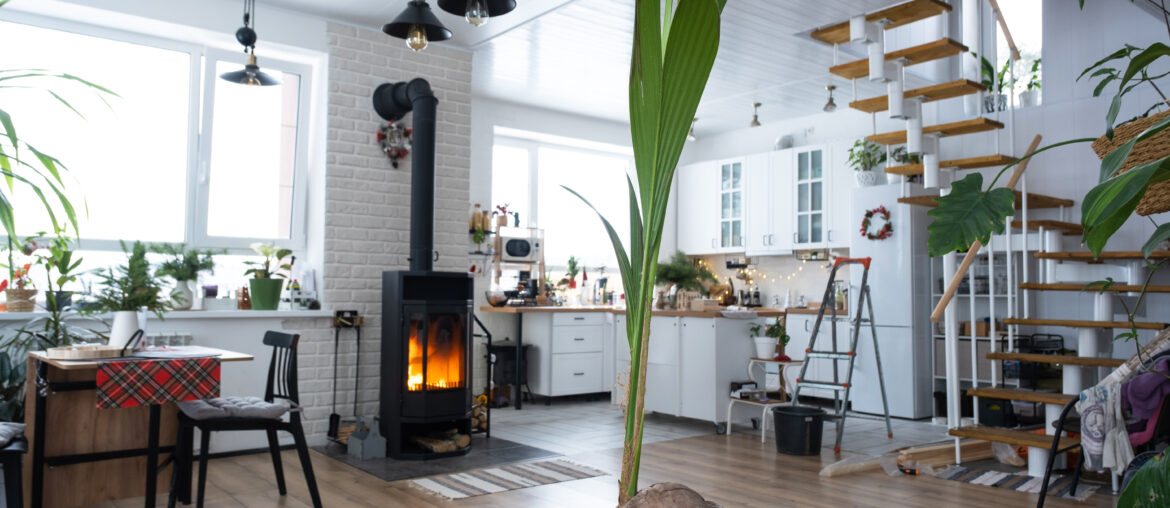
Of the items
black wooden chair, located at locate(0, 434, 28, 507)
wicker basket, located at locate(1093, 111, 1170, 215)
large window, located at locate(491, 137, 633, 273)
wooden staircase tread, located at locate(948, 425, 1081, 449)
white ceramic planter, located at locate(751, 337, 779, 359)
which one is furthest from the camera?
large window, located at locate(491, 137, 633, 273)

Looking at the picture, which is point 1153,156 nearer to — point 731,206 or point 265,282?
point 265,282

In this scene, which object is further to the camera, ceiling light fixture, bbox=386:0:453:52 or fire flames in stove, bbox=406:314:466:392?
fire flames in stove, bbox=406:314:466:392

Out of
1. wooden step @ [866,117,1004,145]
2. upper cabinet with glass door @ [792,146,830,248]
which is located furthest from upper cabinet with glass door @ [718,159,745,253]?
wooden step @ [866,117,1004,145]

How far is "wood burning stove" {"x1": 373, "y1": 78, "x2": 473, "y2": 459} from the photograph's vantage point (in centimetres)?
466

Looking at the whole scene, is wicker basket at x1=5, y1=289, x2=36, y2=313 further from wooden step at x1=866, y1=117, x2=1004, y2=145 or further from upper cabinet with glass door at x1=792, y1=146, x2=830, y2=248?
upper cabinet with glass door at x1=792, y1=146, x2=830, y2=248

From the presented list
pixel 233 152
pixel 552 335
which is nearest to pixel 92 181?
pixel 233 152

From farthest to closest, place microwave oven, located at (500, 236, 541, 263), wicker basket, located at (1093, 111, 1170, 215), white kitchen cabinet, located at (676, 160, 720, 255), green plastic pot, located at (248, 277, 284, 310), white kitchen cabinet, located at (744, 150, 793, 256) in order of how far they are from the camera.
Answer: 1. white kitchen cabinet, located at (676, 160, 720, 255)
2. white kitchen cabinet, located at (744, 150, 793, 256)
3. microwave oven, located at (500, 236, 541, 263)
4. green plastic pot, located at (248, 277, 284, 310)
5. wicker basket, located at (1093, 111, 1170, 215)

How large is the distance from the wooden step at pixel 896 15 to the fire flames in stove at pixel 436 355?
9.37 ft

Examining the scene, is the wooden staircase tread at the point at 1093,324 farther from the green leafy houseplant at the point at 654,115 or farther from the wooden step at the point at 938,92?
the green leafy houseplant at the point at 654,115

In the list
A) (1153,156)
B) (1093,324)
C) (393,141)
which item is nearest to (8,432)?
(393,141)

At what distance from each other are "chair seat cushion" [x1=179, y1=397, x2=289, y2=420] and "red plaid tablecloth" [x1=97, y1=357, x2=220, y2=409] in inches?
8.3

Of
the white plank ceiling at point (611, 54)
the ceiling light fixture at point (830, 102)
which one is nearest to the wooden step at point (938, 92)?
the white plank ceiling at point (611, 54)

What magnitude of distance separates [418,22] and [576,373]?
3.84m

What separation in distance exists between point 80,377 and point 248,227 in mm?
2091
